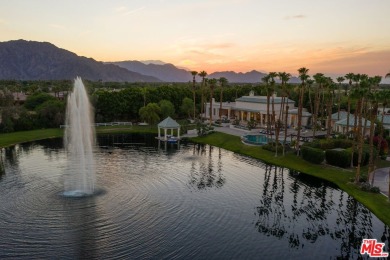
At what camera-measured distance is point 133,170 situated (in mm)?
49938

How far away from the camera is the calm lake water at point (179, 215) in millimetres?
27453

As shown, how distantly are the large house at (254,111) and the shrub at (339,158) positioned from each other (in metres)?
34.3

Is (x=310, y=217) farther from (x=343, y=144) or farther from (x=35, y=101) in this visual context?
(x=35, y=101)

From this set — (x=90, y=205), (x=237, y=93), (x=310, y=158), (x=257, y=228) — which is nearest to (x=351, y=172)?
(x=310, y=158)

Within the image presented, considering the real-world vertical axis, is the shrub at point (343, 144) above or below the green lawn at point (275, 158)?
above

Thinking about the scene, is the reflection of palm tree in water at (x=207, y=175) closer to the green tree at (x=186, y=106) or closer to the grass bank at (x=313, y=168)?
the grass bank at (x=313, y=168)

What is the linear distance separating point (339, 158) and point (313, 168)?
4138 mm

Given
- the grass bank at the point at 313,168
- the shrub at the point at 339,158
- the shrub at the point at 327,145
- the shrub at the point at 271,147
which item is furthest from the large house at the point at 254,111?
the shrub at the point at 339,158

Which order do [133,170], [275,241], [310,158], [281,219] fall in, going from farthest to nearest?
[310,158] → [133,170] → [281,219] → [275,241]

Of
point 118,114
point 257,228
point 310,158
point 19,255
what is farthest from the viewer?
point 118,114

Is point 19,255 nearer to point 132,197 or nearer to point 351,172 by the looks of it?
point 132,197

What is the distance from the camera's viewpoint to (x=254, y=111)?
96312mm

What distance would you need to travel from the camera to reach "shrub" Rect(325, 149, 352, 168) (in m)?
52.4

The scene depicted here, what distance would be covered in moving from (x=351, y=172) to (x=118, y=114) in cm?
7151
